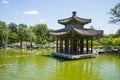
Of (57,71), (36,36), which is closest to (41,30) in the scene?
(36,36)

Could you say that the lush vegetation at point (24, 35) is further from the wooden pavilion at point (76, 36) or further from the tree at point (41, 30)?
the wooden pavilion at point (76, 36)

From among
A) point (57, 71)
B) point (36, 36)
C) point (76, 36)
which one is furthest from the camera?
point (36, 36)

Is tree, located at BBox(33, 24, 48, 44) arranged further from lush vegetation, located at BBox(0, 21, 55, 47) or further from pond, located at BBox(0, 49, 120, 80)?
pond, located at BBox(0, 49, 120, 80)

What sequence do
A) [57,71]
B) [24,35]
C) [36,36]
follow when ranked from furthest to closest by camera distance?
[36,36]
[24,35]
[57,71]

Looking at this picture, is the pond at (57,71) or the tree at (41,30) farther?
the tree at (41,30)

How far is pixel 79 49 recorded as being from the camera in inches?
1118

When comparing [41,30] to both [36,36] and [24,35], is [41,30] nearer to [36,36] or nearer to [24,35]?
[36,36]

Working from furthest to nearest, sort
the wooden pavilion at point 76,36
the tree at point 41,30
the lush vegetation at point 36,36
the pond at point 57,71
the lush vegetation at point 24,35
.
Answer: the tree at point 41,30 < the lush vegetation at point 24,35 < the lush vegetation at point 36,36 < the wooden pavilion at point 76,36 < the pond at point 57,71

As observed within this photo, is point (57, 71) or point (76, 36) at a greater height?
point (76, 36)

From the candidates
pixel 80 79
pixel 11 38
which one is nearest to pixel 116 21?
pixel 80 79

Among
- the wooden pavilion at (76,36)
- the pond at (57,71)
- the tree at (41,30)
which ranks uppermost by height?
the tree at (41,30)

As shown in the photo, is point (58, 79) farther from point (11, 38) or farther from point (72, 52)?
point (11, 38)

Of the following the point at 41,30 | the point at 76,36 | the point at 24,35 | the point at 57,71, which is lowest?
the point at 57,71

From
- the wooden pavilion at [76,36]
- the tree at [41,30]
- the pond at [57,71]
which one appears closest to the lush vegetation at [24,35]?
the tree at [41,30]
